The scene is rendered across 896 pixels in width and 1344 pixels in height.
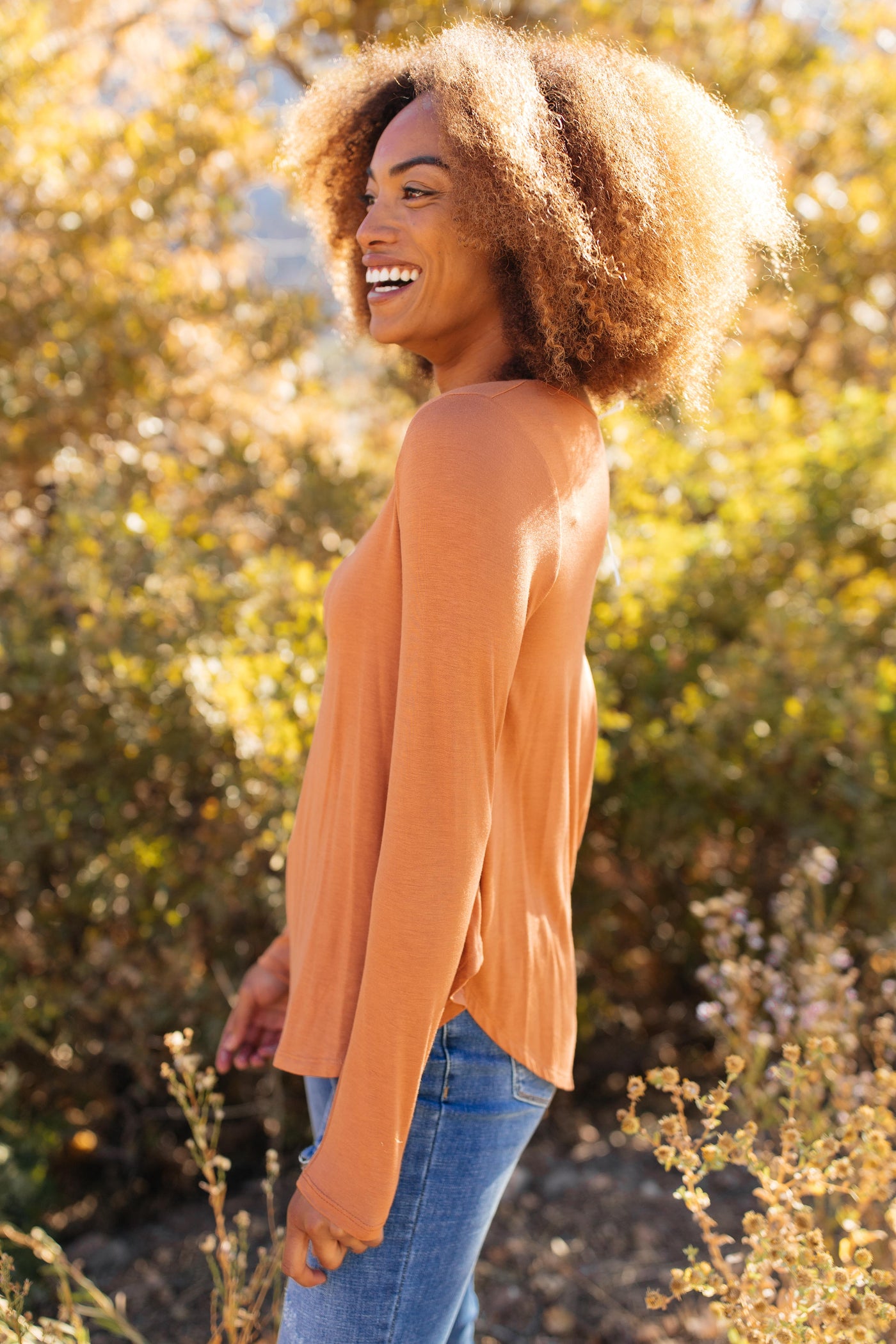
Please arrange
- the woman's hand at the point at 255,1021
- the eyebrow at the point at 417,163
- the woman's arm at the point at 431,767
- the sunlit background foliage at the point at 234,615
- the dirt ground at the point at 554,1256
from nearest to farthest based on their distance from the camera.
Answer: the woman's arm at the point at 431,767
the eyebrow at the point at 417,163
the woman's hand at the point at 255,1021
the dirt ground at the point at 554,1256
the sunlit background foliage at the point at 234,615

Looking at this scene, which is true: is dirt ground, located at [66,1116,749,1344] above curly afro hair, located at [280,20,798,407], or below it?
below

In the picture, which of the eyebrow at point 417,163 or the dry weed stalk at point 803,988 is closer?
the eyebrow at point 417,163

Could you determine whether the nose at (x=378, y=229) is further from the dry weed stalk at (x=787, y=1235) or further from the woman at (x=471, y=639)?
the dry weed stalk at (x=787, y=1235)

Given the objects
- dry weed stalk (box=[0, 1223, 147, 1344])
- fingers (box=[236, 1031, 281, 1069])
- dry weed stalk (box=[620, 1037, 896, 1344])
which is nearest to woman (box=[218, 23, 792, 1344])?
dry weed stalk (box=[620, 1037, 896, 1344])

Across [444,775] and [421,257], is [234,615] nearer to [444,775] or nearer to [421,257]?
[421,257]

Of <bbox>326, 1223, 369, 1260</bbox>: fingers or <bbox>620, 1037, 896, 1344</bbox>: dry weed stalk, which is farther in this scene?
Result: <bbox>620, 1037, 896, 1344</bbox>: dry weed stalk

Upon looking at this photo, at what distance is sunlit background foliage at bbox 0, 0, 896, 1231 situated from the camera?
2680mm

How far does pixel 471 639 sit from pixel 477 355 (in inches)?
18.3

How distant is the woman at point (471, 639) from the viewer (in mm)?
1030

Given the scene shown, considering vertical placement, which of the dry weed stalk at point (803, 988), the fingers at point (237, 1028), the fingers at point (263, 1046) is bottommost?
the dry weed stalk at point (803, 988)

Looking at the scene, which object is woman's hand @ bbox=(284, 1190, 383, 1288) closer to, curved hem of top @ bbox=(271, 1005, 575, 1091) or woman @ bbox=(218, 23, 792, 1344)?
woman @ bbox=(218, 23, 792, 1344)

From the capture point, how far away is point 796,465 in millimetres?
3648

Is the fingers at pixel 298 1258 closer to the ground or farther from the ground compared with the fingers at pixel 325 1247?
closer to the ground

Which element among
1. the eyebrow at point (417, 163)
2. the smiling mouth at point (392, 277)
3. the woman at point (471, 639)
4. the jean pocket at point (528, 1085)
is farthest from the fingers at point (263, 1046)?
the eyebrow at point (417, 163)
